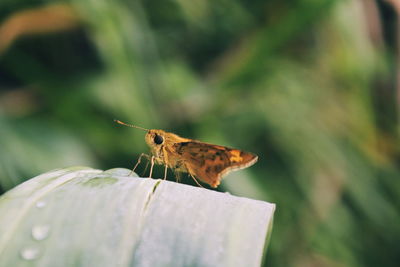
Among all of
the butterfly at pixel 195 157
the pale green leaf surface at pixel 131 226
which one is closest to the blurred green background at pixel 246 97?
the butterfly at pixel 195 157

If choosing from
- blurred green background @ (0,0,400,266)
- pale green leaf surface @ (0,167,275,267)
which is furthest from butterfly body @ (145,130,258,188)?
blurred green background @ (0,0,400,266)

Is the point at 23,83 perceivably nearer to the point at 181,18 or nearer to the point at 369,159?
the point at 181,18

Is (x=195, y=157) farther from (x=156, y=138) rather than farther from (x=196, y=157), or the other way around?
(x=156, y=138)

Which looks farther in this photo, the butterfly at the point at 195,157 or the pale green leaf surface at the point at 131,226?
the butterfly at the point at 195,157

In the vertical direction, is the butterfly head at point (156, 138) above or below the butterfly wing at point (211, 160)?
above

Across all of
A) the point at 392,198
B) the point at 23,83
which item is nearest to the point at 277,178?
the point at 392,198

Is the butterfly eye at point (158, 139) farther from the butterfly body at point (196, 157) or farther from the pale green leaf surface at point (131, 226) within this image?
the pale green leaf surface at point (131, 226)

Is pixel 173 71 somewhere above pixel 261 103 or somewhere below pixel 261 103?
above
